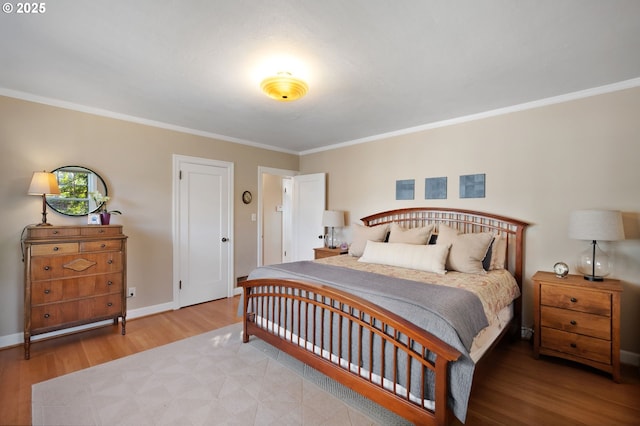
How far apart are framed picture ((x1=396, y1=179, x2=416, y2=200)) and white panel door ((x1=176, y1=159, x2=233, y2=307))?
2.53 metres

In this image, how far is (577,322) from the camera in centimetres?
238

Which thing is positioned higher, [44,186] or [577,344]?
[44,186]

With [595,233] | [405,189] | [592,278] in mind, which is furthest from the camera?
[405,189]

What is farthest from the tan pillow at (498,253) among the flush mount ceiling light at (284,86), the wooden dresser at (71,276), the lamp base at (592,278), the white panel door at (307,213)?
the wooden dresser at (71,276)

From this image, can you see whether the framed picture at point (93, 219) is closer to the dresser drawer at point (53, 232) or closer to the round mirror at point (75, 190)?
the round mirror at point (75, 190)

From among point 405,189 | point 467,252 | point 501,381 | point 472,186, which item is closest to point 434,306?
point 501,381

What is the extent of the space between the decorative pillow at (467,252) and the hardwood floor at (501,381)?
828 millimetres

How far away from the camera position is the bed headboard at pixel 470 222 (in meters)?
2.98

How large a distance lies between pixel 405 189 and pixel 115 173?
363 cm

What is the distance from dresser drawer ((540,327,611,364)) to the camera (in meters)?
2.27

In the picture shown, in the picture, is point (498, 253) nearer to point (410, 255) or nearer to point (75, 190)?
point (410, 255)

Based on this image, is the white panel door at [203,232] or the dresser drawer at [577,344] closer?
the dresser drawer at [577,344]

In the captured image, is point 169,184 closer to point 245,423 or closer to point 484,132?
point 245,423

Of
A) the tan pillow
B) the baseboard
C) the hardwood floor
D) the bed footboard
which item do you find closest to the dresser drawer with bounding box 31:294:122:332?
the hardwood floor
